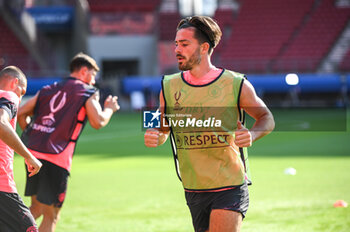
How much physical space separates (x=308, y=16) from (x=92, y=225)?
36.0 metres

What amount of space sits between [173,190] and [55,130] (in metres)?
3.74

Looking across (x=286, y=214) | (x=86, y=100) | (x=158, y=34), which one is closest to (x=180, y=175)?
(x=86, y=100)

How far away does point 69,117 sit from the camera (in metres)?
5.71

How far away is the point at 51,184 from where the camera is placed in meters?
5.54

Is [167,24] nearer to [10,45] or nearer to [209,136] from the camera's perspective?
[10,45]

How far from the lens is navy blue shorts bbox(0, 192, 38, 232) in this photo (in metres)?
4.04

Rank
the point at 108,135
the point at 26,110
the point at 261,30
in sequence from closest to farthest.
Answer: the point at 26,110 < the point at 108,135 < the point at 261,30

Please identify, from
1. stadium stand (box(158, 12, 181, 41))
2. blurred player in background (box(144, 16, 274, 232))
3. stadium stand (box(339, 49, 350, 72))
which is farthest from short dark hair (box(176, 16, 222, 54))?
stadium stand (box(158, 12, 181, 41))

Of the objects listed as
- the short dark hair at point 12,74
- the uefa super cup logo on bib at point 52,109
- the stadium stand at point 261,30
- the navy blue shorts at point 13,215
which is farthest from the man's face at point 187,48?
the stadium stand at point 261,30

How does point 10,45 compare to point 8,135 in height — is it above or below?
below

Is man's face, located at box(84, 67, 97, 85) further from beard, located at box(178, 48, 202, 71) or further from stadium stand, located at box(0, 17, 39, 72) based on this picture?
stadium stand, located at box(0, 17, 39, 72)

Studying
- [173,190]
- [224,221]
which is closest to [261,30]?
[173,190]

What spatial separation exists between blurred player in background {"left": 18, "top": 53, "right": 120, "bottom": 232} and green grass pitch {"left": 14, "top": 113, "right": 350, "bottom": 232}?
1.00 meters

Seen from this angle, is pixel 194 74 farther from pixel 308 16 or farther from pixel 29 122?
pixel 308 16
